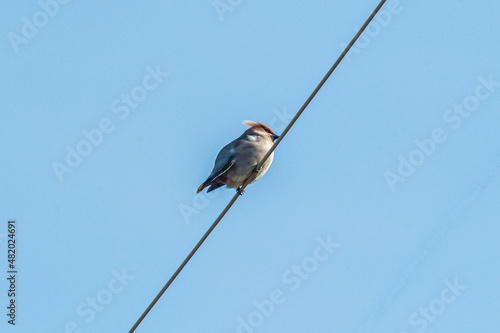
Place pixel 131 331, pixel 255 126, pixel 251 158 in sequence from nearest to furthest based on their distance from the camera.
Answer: pixel 131 331, pixel 251 158, pixel 255 126

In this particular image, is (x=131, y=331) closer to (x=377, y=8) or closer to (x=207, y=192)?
(x=377, y=8)

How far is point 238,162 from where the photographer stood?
841cm

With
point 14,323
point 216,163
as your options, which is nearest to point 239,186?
point 216,163

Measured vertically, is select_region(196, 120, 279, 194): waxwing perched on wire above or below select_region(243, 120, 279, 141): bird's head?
below

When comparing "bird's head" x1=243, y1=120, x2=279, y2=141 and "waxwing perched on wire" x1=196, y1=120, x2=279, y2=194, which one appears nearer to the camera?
"waxwing perched on wire" x1=196, y1=120, x2=279, y2=194

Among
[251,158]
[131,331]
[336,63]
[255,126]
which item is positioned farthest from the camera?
[255,126]

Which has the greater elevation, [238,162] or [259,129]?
[259,129]

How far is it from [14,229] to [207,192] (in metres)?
2.52

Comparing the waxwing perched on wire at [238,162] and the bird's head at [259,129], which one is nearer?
the waxwing perched on wire at [238,162]

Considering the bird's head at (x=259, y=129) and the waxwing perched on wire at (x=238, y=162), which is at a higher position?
the bird's head at (x=259, y=129)

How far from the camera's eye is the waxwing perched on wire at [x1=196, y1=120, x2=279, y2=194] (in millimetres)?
8414

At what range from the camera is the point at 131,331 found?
16.9 feet

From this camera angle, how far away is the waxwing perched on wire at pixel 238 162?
331 inches

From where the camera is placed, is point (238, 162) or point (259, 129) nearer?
point (238, 162)
